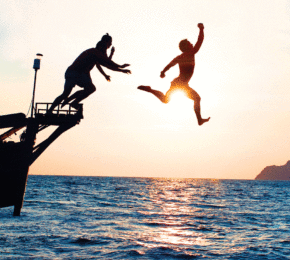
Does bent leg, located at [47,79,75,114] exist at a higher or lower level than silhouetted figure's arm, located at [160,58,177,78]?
higher

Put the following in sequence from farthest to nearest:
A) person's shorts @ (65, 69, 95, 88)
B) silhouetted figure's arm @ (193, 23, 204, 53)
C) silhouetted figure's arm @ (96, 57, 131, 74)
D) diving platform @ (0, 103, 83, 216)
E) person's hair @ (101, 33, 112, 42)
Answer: diving platform @ (0, 103, 83, 216), person's shorts @ (65, 69, 95, 88), person's hair @ (101, 33, 112, 42), silhouetted figure's arm @ (96, 57, 131, 74), silhouetted figure's arm @ (193, 23, 204, 53)

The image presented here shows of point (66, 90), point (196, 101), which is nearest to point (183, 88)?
point (196, 101)

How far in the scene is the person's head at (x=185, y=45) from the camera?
3930 millimetres

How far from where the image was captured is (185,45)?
155 inches

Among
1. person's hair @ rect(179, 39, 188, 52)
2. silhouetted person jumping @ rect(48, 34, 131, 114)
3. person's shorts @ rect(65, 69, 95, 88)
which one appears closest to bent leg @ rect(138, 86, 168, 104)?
person's hair @ rect(179, 39, 188, 52)

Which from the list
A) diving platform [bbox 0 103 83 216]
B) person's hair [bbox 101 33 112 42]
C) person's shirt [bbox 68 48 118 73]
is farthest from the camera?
diving platform [bbox 0 103 83 216]

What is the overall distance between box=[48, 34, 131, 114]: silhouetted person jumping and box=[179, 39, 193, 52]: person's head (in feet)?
5.42

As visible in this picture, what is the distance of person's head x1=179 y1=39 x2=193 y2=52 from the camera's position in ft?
12.9

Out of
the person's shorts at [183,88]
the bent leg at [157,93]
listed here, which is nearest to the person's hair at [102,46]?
the bent leg at [157,93]

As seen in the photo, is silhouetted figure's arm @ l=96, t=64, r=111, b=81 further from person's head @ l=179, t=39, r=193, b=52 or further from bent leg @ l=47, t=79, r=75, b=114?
person's head @ l=179, t=39, r=193, b=52

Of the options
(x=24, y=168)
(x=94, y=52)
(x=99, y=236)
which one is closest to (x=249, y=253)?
(x=99, y=236)

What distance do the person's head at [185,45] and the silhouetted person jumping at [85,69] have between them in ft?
5.42

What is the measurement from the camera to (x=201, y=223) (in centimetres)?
3080

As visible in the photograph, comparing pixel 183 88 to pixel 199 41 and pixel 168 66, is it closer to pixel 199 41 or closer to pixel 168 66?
pixel 168 66
